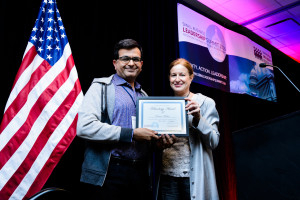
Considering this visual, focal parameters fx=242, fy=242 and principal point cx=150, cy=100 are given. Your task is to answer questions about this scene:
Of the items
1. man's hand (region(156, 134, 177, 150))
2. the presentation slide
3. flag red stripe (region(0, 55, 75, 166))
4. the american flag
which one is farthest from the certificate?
the presentation slide

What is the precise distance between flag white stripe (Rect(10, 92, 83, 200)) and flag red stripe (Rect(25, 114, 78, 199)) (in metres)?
0.02

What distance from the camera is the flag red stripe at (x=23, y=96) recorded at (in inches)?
70.2

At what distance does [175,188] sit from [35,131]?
114 cm

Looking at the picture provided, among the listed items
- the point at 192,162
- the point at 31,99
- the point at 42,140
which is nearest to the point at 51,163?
the point at 42,140

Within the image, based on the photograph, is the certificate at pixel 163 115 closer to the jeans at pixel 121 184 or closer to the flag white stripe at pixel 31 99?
the jeans at pixel 121 184

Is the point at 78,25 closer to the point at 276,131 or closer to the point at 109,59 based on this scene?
the point at 109,59

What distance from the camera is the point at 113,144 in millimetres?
1444

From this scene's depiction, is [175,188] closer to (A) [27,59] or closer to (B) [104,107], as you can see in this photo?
(B) [104,107]

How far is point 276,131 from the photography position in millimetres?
675

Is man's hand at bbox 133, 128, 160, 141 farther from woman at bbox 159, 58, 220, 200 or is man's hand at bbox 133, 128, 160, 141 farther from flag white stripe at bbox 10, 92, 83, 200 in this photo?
flag white stripe at bbox 10, 92, 83, 200

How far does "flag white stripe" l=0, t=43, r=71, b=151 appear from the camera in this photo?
69.0 inches

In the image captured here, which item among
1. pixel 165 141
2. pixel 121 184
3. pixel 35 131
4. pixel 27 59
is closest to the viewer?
pixel 121 184

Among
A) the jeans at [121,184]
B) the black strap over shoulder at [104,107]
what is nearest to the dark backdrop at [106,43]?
the black strap over shoulder at [104,107]

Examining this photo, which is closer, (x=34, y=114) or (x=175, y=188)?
(x=175, y=188)
